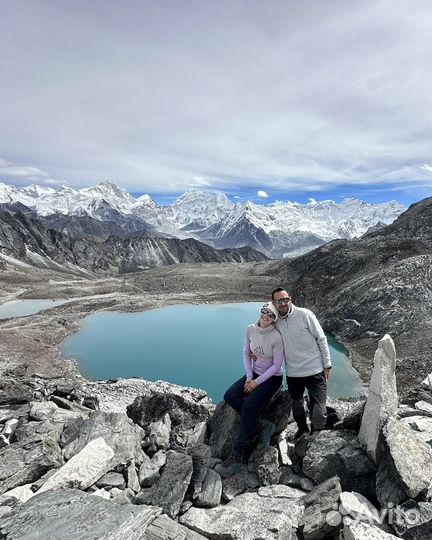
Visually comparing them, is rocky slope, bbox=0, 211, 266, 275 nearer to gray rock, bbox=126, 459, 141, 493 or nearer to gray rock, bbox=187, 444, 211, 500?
gray rock, bbox=187, 444, 211, 500

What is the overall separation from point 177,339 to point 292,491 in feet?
123

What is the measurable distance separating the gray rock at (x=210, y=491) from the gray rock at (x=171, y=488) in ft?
1.18

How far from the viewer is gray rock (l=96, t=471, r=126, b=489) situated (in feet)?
27.5

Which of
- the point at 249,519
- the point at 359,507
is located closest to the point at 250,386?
→ the point at 249,519

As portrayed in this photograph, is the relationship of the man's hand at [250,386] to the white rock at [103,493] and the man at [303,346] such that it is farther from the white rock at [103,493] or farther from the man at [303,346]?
the white rock at [103,493]

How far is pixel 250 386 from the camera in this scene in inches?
338

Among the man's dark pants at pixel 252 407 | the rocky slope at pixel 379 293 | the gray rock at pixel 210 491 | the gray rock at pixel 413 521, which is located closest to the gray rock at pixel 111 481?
the gray rock at pixel 210 491

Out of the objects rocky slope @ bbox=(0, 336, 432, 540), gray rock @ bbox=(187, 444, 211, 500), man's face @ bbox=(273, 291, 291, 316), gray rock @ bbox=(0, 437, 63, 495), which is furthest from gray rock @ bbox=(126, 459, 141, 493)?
man's face @ bbox=(273, 291, 291, 316)

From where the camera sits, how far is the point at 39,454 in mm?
9078

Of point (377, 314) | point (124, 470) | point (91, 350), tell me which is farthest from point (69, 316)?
point (124, 470)

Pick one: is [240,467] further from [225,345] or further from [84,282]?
[84,282]

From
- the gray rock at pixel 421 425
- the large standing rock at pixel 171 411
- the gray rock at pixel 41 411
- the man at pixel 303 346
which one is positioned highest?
the man at pixel 303 346

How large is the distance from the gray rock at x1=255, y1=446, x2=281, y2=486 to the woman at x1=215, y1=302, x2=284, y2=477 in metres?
0.36

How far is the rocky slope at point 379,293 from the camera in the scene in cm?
3428
